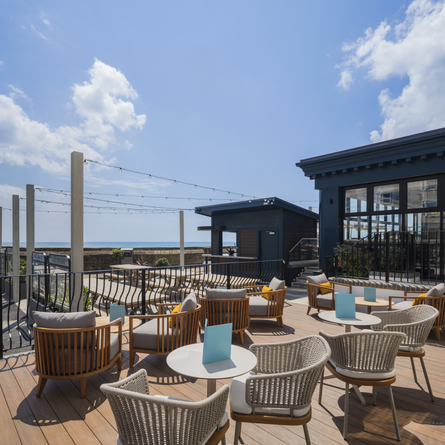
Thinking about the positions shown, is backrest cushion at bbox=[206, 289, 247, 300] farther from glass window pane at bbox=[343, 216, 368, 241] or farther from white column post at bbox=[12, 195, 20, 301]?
white column post at bbox=[12, 195, 20, 301]

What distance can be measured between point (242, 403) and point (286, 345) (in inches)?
22.6

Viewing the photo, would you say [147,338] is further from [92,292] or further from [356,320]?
[92,292]

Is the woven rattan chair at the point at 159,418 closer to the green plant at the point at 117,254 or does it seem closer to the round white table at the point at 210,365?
the round white table at the point at 210,365

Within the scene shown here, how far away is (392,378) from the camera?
2258 mm

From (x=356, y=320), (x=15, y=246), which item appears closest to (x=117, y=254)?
(x=15, y=246)

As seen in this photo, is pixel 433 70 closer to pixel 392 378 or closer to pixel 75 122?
pixel 392 378

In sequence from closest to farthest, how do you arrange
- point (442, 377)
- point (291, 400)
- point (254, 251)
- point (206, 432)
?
point (206, 432), point (291, 400), point (442, 377), point (254, 251)

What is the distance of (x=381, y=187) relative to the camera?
823cm

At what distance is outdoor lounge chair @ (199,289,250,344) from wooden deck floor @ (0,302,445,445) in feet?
3.59

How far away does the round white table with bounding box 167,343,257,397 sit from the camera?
1853 millimetres

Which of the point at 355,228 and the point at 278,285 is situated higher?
the point at 355,228

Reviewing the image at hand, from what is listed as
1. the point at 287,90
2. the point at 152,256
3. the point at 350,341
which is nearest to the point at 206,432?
the point at 350,341

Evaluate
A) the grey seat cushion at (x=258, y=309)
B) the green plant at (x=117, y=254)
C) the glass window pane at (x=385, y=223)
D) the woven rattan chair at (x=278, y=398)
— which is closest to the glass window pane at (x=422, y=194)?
the glass window pane at (x=385, y=223)

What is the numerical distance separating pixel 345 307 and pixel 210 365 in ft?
6.97
